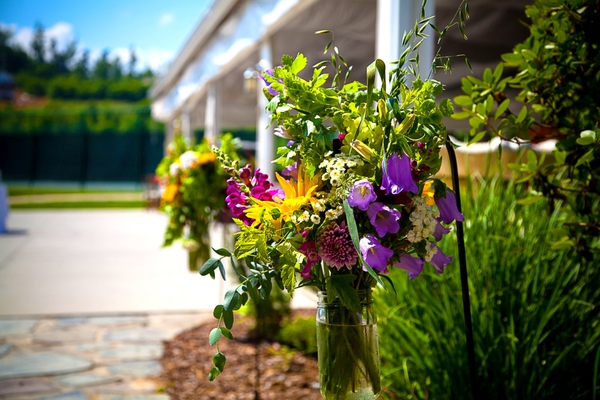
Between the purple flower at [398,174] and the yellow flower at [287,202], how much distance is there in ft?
0.49

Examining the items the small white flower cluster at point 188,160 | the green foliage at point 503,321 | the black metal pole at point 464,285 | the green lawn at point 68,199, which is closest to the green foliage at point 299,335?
the small white flower cluster at point 188,160

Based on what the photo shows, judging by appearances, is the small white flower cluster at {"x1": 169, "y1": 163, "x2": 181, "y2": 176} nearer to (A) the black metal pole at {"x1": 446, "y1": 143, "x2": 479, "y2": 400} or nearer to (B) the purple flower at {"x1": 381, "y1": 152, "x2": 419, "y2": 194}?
(A) the black metal pole at {"x1": 446, "y1": 143, "x2": 479, "y2": 400}

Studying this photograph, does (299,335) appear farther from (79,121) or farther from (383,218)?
(79,121)

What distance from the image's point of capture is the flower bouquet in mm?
1078

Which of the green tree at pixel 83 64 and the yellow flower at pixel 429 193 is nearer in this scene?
the yellow flower at pixel 429 193

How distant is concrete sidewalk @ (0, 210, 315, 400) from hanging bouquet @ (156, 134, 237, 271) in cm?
82

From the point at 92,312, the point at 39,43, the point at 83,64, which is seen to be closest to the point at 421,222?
the point at 92,312

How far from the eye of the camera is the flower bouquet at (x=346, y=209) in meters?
1.08

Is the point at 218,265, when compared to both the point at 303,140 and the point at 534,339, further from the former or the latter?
the point at 534,339

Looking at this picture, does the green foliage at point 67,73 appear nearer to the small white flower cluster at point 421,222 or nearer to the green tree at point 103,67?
the green tree at point 103,67

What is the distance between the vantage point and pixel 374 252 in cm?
107

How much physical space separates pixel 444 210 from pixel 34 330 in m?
4.05

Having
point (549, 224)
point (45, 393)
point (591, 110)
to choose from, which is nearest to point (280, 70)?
point (591, 110)

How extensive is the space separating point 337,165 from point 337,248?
149 millimetres
